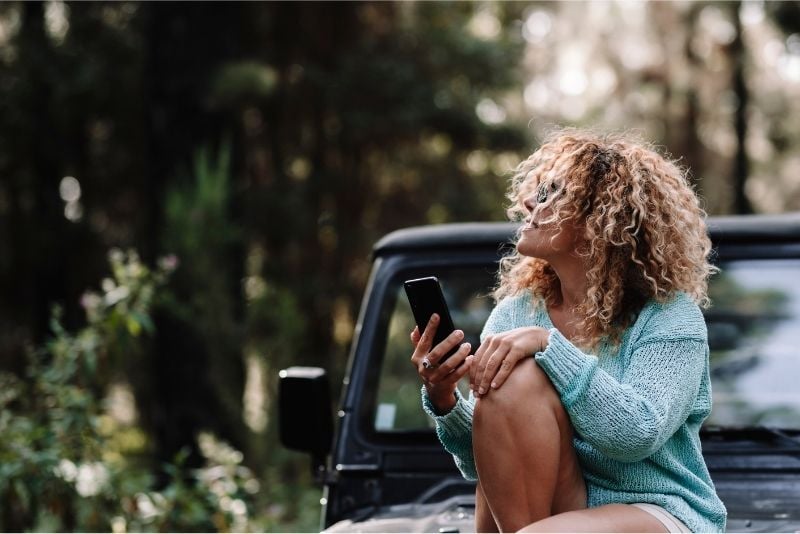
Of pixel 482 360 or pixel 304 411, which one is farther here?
pixel 304 411

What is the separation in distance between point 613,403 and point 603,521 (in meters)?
0.27

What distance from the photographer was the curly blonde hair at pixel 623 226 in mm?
2543

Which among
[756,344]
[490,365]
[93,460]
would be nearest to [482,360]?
[490,365]

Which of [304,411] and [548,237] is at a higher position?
Result: [548,237]

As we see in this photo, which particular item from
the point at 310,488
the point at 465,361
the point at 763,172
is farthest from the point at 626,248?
the point at 763,172

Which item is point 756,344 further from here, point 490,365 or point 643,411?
point 490,365

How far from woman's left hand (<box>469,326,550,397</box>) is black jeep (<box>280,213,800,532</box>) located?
741 mm

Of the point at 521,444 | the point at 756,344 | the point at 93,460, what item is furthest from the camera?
the point at 93,460

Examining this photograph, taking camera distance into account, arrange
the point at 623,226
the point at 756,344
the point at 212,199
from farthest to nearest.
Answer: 1. the point at 212,199
2. the point at 756,344
3. the point at 623,226

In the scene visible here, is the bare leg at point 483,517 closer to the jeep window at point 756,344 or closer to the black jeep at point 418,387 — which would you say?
the black jeep at point 418,387

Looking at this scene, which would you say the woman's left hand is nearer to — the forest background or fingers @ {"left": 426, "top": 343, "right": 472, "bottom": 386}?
fingers @ {"left": 426, "top": 343, "right": 472, "bottom": 386}

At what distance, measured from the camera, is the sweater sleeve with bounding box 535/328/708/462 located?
2.28 m

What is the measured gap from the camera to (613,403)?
2.29m

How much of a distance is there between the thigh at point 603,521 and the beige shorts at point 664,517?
1 cm
